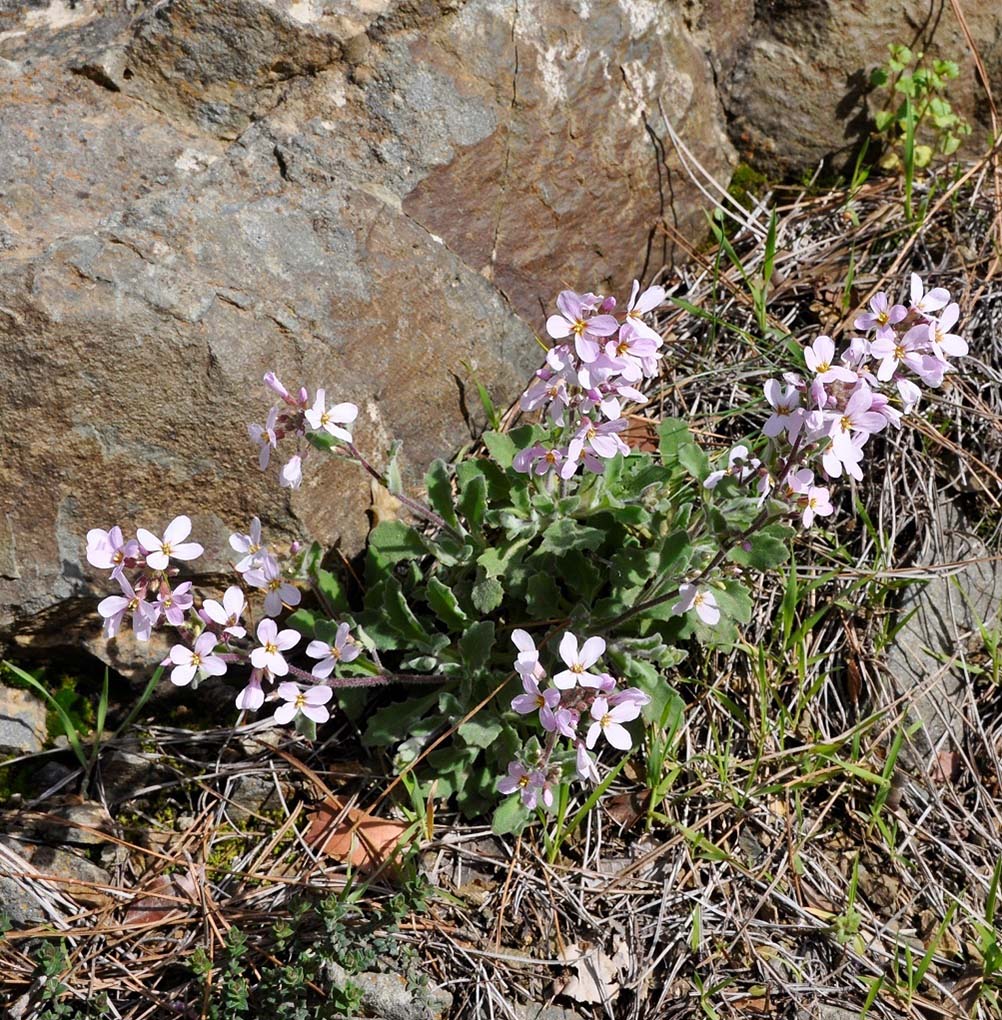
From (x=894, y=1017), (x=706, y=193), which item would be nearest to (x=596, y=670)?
(x=894, y=1017)

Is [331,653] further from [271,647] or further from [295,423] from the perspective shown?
[295,423]

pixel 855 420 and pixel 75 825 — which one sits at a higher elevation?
pixel 855 420

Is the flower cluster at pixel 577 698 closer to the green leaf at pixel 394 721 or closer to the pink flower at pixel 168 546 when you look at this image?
the green leaf at pixel 394 721

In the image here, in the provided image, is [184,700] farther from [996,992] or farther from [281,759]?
[996,992]

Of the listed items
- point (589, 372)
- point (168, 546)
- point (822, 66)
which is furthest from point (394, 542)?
point (822, 66)

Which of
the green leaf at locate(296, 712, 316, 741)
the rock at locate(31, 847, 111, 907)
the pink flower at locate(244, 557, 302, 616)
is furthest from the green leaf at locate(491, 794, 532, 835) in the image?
the rock at locate(31, 847, 111, 907)

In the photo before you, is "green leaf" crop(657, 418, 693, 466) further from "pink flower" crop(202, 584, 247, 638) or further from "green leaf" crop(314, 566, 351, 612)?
"pink flower" crop(202, 584, 247, 638)
